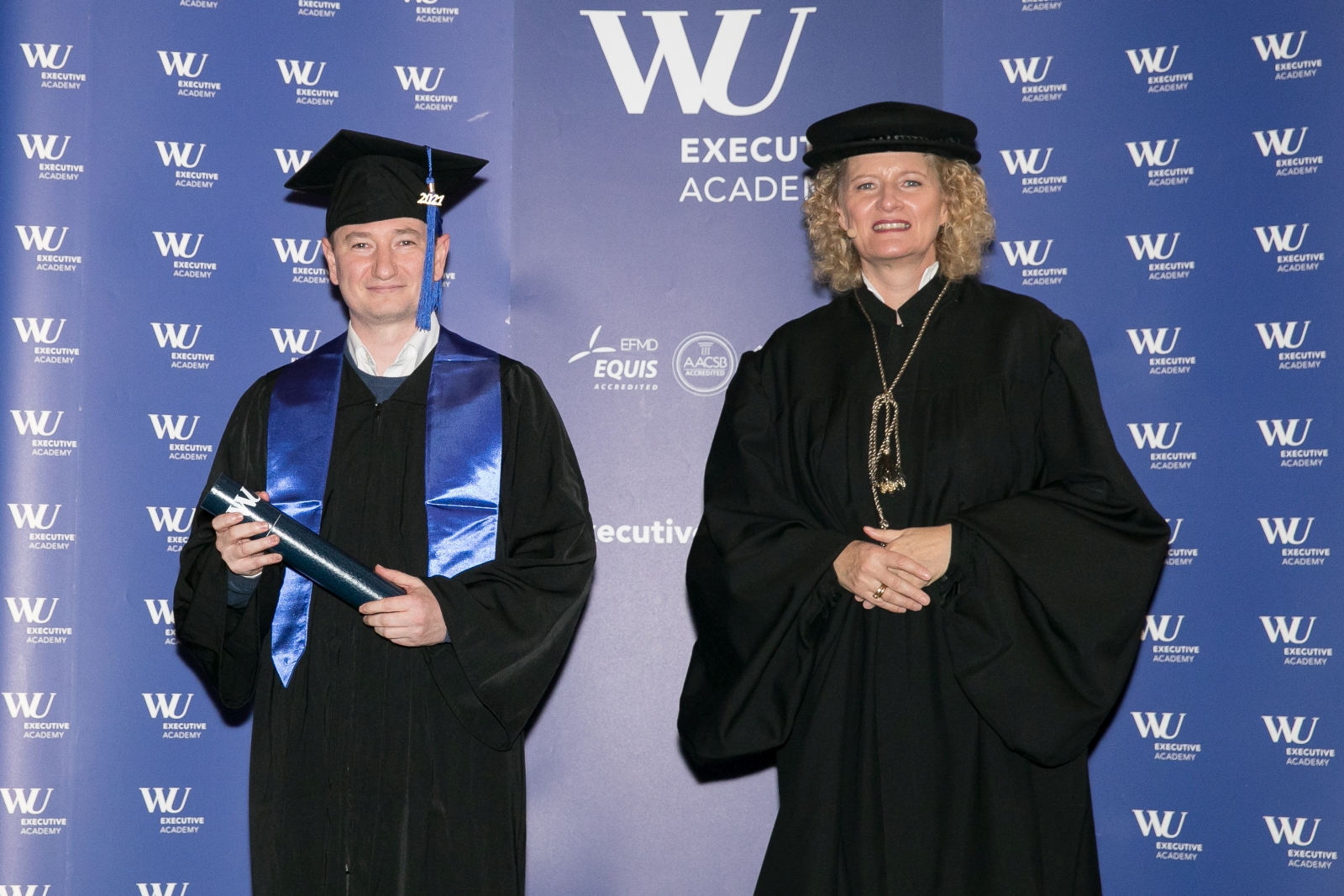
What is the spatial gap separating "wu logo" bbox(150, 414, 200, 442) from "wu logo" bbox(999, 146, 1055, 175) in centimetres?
313

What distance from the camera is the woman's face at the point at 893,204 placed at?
3234 mm

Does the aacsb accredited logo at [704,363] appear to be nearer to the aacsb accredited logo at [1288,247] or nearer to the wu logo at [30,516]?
the aacsb accredited logo at [1288,247]

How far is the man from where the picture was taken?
318 cm

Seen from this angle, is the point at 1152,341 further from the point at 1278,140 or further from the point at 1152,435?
the point at 1278,140

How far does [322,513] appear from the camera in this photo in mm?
3379

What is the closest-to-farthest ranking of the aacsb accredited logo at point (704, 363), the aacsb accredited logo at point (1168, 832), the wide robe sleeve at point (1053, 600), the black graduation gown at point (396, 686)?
1. the wide robe sleeve at point (1053, 600)
2. the black graduation gown at point (396, 686)
3. the aacsb accredited logo at point (1168, 832)
4. the aacsb accredited logo at point (704, 363)

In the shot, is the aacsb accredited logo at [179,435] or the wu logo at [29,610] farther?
the aacsb accredited logo at [179,435]

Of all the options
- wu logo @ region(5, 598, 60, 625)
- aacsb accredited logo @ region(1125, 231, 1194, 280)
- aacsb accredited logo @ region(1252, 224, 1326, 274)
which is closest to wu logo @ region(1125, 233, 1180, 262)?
aacsb accredited logo @ region(1125, 231, 1194, 280)

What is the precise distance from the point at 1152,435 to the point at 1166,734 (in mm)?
1040

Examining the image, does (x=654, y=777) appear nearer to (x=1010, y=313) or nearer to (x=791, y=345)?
(x=791, y=345)

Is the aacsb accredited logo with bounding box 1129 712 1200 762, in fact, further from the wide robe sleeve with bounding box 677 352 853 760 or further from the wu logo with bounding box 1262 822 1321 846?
the wide robe sleeve with bounding box 677 352 853 760


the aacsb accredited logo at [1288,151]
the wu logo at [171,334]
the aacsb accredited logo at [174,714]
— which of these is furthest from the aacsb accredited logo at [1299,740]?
the wu logo at [171,334]

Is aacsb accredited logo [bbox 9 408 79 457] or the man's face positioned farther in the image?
aacsb accredited logo [bbox 9 408 79 457]

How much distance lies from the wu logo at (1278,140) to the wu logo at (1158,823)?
91.3 inches
